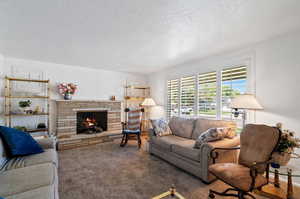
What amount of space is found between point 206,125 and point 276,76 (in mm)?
1547

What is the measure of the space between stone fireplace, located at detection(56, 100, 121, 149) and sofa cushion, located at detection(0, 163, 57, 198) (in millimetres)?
2345

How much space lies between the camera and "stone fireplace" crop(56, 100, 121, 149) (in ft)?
13.8

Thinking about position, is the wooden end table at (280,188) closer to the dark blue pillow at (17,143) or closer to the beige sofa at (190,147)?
the beige sofa at (190,147)

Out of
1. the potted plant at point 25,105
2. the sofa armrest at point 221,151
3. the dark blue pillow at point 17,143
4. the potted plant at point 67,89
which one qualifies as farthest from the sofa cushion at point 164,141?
the potted plant at point 25,105

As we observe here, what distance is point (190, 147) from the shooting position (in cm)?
256

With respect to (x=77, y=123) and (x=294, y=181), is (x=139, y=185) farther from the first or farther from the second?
(x=77, y=123)

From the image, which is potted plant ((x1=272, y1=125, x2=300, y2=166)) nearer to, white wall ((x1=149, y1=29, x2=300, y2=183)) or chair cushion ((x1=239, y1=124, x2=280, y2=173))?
chair cushion ((x1=239, y1=124, x2=280, y2=173))

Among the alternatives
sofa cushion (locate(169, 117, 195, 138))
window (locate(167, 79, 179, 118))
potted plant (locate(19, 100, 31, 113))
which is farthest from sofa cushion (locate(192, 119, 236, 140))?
potted plant (locate(19, 100, 31, 113))

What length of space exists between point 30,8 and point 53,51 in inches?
66.3

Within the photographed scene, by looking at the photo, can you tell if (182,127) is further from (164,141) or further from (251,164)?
(251,164)

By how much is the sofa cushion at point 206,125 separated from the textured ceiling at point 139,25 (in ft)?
5.30

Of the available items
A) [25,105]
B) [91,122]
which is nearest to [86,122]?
[91,122]

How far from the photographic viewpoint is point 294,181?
7.36 feet

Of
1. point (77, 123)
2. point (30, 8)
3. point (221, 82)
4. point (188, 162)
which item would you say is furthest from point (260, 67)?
point (77, 123)
